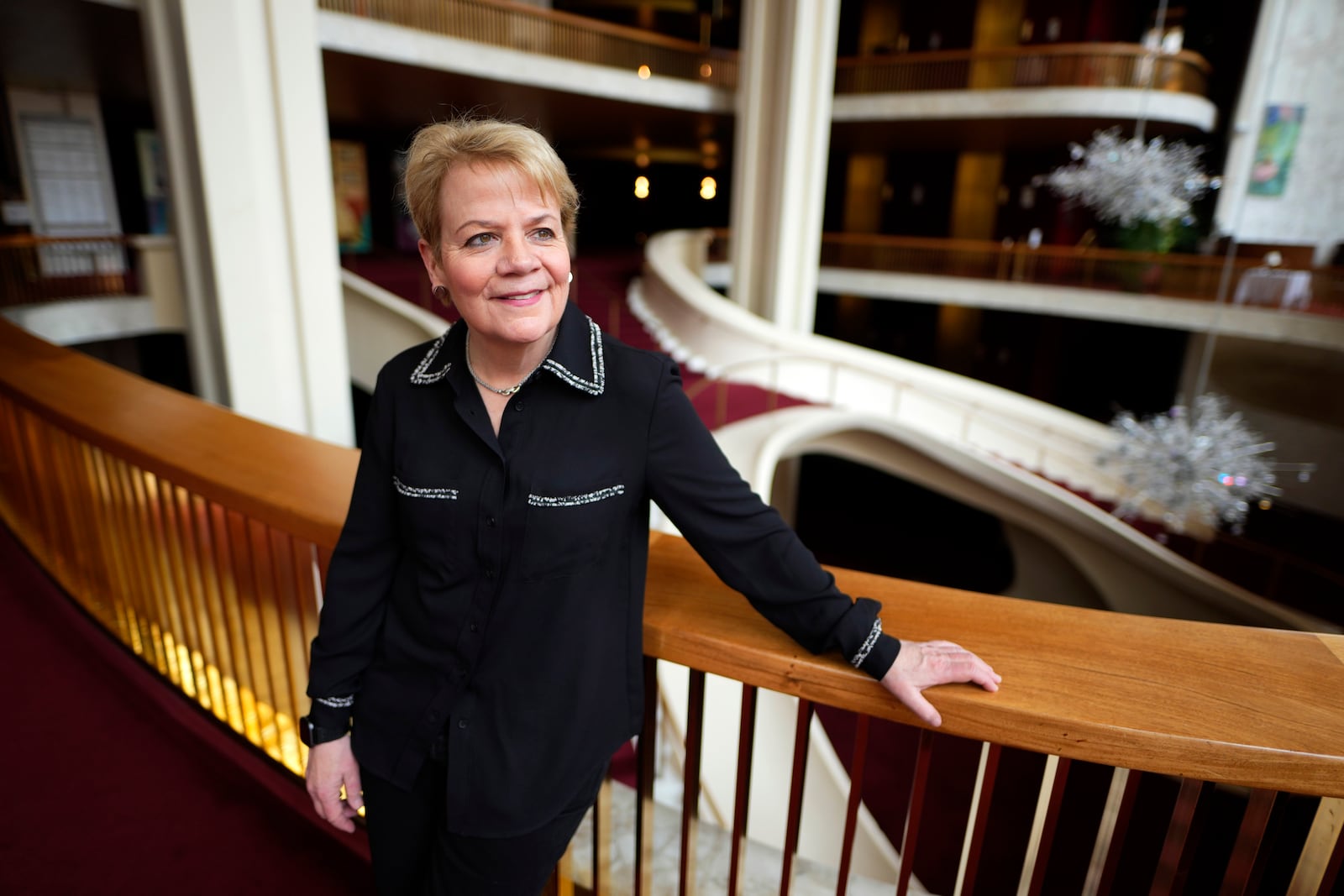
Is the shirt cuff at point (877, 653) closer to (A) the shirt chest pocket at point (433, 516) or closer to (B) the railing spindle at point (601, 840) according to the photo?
(A) the shirt chest pocket at point (433, 516)

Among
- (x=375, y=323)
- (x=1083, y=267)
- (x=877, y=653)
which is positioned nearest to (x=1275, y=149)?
(x=1083, y=267)

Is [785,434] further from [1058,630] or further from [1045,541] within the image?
[1058,630]

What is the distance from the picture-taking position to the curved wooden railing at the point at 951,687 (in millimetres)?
948

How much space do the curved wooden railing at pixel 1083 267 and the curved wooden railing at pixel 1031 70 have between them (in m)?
2.84

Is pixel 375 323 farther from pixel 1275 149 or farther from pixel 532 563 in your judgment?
pixel 1275 149

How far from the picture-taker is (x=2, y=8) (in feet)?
24.2

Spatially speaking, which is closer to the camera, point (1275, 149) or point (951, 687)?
point (951, 687)

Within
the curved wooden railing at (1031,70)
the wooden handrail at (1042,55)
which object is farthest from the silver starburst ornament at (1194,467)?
the wooden handrail at (1042,55)

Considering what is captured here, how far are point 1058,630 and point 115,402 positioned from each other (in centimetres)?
265

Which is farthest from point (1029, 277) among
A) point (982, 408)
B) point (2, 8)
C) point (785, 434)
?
point (2, 8)

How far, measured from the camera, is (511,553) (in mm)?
1096

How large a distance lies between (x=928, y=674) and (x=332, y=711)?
36.8 inches

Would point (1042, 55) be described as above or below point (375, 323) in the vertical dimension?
above

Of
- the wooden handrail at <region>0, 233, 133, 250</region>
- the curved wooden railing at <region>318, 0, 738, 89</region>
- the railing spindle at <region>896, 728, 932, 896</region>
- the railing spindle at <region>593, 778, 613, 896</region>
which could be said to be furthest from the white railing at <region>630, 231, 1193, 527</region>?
the railing spindle at <region>896, 728, 932, 896</region>
